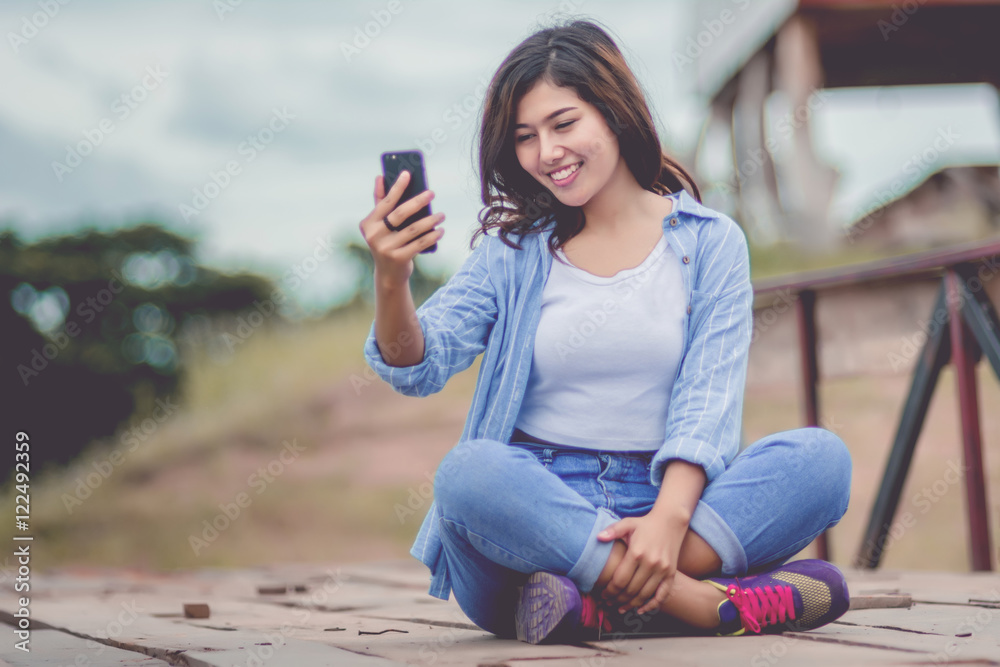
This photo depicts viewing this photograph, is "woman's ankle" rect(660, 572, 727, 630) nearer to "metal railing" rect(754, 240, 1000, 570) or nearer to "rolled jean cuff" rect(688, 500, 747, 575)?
"rolled jean cuff" rect(688, 500, 747, 575)

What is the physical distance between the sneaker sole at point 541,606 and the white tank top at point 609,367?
12.1 inches

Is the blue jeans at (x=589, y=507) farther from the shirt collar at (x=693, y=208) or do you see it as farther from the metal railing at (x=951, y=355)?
the metal railing at (x=951, y=355)

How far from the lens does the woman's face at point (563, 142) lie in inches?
80.3

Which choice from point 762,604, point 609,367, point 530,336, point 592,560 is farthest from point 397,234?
point 762,604

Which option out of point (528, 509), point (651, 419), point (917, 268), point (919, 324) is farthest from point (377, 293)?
point (919, 324)

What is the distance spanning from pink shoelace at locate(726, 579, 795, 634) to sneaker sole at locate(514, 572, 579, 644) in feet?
0.97

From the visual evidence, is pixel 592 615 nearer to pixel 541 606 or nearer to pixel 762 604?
pixel 541 606

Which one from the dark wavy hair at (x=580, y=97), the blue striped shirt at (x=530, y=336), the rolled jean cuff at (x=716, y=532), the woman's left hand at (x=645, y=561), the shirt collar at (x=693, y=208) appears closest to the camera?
the woman's left hand at (x=645, y=561)

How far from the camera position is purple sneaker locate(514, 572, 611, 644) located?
1.76 m

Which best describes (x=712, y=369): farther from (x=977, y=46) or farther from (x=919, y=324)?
(x=977, y=46)

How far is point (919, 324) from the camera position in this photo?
12.3 ft

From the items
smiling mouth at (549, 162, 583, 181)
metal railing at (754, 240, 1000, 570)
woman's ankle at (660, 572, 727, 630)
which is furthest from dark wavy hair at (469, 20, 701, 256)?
metal railing at (754, 240, 1000, 570)

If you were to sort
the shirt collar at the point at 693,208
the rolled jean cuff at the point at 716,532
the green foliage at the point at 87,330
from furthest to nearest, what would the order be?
the green foliage at the point at 87,330 → the shirt collar at the point at 693,208 → the rolled jean cuff at the point at 716,532

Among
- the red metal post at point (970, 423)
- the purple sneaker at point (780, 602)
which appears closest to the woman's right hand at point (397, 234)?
the purple sneaker at point (780, 602)
